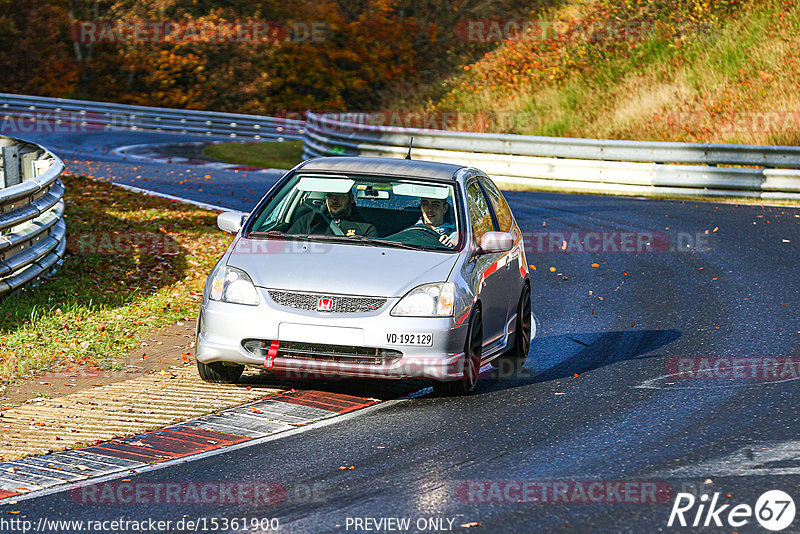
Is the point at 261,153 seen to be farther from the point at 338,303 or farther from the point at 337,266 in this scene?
the point at 338,303

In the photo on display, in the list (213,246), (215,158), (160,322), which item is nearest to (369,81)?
(215,158)

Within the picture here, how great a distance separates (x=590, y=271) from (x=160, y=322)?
19.4 feet

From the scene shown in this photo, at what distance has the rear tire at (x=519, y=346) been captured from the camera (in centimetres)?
963

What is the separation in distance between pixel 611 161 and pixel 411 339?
53.0 ft

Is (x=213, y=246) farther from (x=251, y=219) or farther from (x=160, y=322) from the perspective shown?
(x=251, y=219)

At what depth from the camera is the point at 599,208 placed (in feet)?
66.4

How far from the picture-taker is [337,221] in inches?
368

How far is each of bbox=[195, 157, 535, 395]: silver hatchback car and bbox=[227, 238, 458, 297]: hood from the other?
10 mm

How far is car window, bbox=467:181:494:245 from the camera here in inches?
363

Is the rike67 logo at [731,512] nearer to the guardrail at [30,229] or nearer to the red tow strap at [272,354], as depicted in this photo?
the red tow strap at [272,354]

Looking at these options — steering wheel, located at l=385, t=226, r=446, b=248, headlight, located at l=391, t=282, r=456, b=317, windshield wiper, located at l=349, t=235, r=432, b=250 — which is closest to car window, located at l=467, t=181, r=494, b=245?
steering wheel, located at l=385, t=226, r=446, b=248

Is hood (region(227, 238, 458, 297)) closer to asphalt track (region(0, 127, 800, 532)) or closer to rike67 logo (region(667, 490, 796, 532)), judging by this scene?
asphalt track (region(0, 127, 800, 532))

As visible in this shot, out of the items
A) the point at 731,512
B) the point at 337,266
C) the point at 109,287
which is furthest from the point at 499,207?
the point at 731,512

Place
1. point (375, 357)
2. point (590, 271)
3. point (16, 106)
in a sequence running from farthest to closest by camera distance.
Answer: point (16, 106) < point (590, 271) < point (375, 357)
